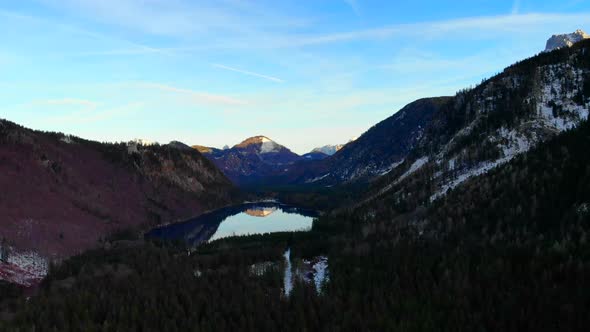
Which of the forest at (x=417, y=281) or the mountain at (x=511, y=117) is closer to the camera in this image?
the forest at (x=417, y=281)

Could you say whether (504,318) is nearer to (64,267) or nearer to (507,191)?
(507,191)

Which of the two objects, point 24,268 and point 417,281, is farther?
point 24,268

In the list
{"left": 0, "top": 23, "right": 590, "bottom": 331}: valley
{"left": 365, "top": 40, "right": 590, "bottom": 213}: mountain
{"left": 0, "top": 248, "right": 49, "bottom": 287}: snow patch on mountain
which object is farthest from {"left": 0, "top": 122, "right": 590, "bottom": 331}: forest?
{"left": 365, "top": 40, "right": 590, "bottom": 213}: mountain

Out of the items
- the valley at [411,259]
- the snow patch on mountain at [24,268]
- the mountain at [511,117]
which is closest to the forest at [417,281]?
the valley at [411,259]

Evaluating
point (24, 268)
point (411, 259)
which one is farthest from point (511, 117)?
point (24, 268)

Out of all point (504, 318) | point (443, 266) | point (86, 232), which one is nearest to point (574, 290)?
point (504, 318)

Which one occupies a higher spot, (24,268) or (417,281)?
(417,281)

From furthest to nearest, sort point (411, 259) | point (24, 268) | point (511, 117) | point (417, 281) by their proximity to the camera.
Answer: point (511, 117)
point (24, 268)
point (411, 259)
point (417, 281)

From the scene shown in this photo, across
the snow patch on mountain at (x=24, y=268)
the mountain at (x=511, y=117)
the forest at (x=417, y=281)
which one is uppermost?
the mountain at (x=511, y=117)

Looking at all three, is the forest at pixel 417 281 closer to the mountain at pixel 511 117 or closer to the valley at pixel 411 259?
the valley at pixel 411 259

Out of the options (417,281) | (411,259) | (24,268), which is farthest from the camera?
(24,268)

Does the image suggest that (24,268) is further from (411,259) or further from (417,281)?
(417,281)

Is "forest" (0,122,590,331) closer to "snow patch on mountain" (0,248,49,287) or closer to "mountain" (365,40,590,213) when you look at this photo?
"snow patch on mountain" (0,248,49,287)
